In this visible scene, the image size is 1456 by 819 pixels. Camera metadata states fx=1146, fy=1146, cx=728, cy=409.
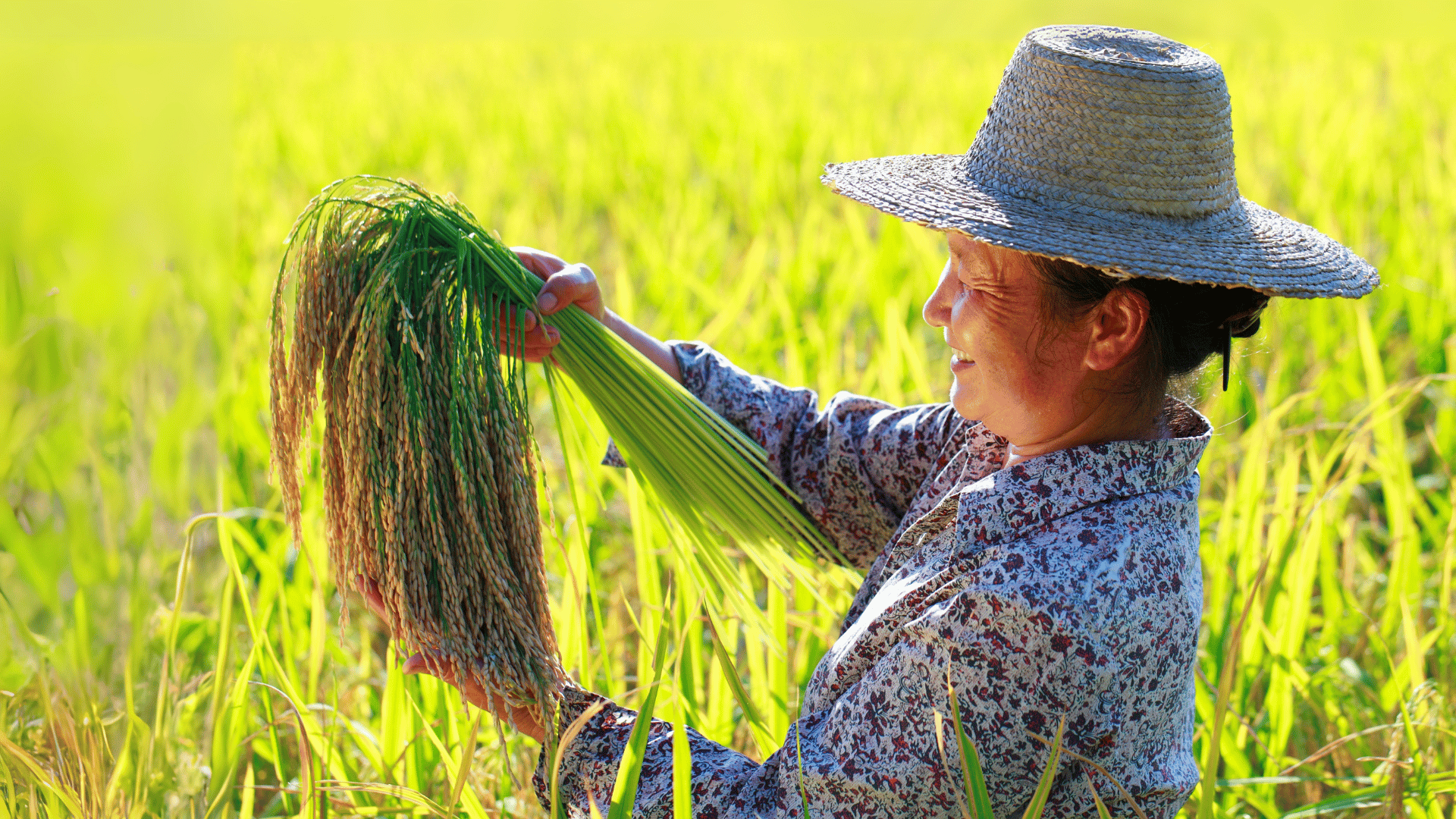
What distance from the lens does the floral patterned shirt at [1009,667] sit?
1.03 m

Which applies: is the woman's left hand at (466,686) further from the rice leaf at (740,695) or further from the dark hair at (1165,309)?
the dark hair at (1165,309)

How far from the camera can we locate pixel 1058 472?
44.6 inches

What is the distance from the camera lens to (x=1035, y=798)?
38.5 inches

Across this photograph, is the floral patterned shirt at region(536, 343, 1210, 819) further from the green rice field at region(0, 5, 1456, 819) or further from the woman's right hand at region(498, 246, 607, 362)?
the woman's right hand at region(498, 246, 607, 362)

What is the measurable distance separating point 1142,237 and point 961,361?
0.24 meters

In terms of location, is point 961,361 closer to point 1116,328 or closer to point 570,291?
point 1116,328

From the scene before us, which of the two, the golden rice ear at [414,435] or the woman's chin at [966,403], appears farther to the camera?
the woman's chin at [966,403]

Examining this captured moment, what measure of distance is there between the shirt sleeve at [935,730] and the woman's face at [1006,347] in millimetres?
249

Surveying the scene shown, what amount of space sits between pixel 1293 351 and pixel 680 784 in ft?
8.77

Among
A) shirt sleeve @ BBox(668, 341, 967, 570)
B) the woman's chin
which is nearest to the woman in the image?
the woman's chin

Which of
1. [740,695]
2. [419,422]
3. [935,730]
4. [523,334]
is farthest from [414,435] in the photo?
[935,730]

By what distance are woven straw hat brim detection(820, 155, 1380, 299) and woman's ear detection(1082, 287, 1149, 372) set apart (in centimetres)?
6

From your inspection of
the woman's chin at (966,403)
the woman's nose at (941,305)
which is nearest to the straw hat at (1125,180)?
the woman's nose at (941,305)

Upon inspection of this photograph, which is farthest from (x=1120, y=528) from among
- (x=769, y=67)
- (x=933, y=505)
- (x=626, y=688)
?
(x=769, y=67)
